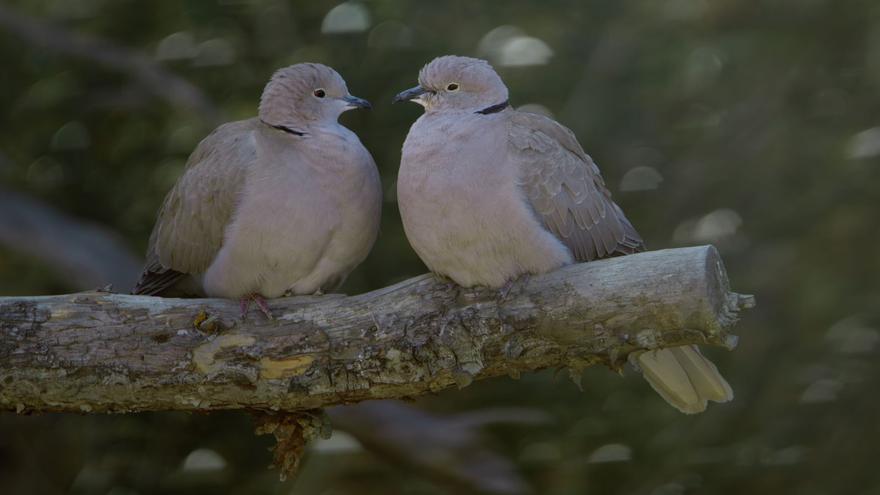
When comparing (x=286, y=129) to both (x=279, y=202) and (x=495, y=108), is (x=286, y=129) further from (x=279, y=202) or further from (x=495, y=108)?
(x=495, y=108)

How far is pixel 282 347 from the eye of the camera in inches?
105

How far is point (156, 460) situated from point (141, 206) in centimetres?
106

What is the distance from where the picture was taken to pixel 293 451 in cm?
289

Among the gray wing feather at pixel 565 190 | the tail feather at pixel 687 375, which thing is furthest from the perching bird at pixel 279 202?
the tail feather at pixel 687 375

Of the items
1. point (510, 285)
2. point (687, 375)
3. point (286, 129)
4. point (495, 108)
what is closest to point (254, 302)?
point (286, 129)

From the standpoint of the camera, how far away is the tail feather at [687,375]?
9.16ft

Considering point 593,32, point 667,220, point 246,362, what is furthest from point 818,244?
point 246,362

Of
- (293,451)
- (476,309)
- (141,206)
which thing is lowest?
(141,206)

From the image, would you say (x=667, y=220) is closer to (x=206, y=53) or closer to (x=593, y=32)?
(x=593, y=32)

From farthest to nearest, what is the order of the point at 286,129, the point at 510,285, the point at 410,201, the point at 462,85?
the point at 286,129 → the point at 462,85 → the point at 410,201 → the point at 510,285

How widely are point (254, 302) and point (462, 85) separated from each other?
745 millimetres

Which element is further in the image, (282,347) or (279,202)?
(279,202)

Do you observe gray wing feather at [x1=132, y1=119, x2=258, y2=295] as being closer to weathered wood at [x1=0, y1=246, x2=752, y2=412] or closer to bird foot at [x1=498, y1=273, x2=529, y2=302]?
weathered wood at [x1=0, y1=246, x2=752, y2=412]

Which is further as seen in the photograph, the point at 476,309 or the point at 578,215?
the point at 578,215
